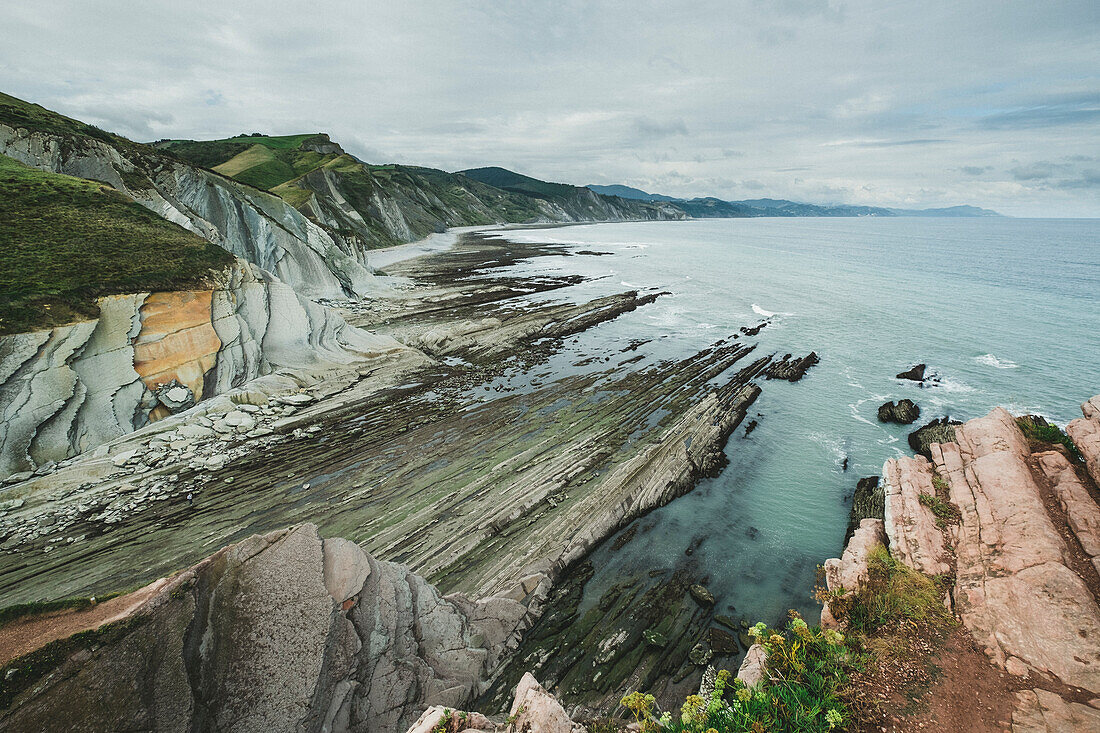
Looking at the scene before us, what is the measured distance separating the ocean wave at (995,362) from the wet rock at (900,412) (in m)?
12.5

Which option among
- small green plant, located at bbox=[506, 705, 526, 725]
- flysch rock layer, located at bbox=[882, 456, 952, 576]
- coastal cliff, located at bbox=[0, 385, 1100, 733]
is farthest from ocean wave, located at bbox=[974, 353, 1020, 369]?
small green plant, located at bbox=[506, 705, 526, 725]

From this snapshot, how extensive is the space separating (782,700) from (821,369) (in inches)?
1088

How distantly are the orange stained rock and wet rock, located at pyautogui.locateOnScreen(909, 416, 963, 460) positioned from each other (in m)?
33.4

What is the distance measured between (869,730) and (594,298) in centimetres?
4172

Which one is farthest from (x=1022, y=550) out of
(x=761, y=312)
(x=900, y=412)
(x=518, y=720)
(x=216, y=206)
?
(x=216, y=206)

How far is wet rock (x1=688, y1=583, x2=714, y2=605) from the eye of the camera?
11906mm

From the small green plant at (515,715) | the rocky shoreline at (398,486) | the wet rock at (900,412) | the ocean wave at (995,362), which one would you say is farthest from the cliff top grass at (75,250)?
the ocean wave at (995,362)

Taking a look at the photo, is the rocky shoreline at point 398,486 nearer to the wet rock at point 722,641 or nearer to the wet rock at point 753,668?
the wet rock at point 722,641

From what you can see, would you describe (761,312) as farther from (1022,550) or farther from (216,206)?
(216,206)

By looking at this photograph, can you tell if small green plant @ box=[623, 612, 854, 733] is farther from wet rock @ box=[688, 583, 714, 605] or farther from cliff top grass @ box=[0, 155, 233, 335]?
cliff top grass @ box=[0, 155, 233, 335]

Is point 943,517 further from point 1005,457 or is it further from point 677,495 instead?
point 677,495

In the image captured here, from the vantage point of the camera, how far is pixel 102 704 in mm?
5367

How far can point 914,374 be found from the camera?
1059 inches

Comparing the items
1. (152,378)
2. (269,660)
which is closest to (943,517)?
(269,660)
